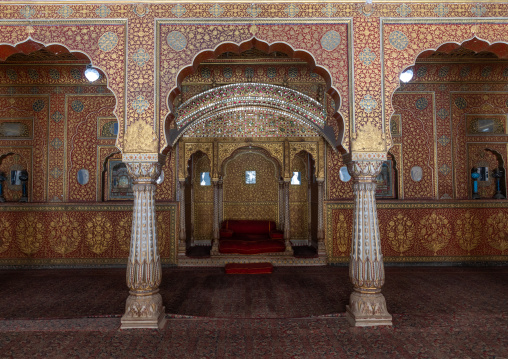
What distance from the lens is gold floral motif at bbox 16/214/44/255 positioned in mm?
7836

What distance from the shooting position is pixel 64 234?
25.9ft

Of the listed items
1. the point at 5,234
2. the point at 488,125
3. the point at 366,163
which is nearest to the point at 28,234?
the point at 5,234

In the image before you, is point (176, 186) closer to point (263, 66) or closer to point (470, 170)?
point (263, 66)

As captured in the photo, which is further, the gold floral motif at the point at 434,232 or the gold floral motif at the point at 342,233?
the gold floral motif at the point at 342,233

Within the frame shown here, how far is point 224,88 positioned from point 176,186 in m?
2.52

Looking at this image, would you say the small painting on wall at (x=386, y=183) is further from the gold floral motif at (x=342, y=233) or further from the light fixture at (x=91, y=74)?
the light fixture at (x=91, y=74)

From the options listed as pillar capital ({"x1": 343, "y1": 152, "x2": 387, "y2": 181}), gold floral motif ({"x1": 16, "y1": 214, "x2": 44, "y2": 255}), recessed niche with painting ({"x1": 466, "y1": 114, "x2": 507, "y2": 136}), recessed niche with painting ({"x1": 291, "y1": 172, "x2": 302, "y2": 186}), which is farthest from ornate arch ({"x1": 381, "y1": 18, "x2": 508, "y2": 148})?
gold floral motif ({"x1": 16, "y1": 214, "x2": 44, "y2": 255})

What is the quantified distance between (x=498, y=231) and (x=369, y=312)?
535cm

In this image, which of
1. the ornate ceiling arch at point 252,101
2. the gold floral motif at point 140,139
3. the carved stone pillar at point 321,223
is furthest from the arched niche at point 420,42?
the carved stone pillar at point 321,223

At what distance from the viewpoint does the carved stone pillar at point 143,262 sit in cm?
445

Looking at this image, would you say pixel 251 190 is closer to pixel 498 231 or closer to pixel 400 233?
pixel 400 233

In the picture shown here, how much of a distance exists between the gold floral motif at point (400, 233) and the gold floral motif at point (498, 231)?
1.73 metres

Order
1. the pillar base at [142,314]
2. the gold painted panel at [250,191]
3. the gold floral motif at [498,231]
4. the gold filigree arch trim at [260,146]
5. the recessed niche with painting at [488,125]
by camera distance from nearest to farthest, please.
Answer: the pillar base at [142,314], the gold floral motif at [498,231], the recessed niche with painting at [488,125], the gold filigree arch trim at [260,146], the gold painted panel at [250,191]

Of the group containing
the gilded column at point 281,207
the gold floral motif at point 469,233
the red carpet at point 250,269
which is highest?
the gilded column at point 281,207
